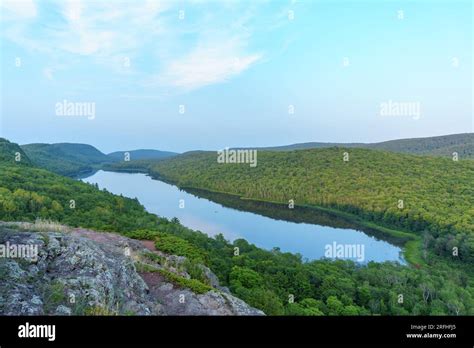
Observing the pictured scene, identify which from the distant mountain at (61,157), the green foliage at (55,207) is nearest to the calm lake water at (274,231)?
the green foliage at (55,207)

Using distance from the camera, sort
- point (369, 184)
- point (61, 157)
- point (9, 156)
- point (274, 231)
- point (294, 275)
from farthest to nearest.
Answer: point (61, 157) → point (369, 184) → point (9, 156) → point (274, 231) → point (294, 275)

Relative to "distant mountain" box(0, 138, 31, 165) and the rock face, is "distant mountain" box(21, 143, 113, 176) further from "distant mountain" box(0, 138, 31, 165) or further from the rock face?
the rock face

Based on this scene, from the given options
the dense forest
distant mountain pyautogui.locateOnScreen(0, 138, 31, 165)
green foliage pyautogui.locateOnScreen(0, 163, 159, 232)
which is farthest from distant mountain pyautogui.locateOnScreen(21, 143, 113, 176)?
the dense forest

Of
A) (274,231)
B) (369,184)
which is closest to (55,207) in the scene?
(274,231)

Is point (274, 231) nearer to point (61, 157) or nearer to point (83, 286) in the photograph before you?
point (83, 286)

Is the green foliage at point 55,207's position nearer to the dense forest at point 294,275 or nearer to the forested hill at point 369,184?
the dense forest at point 294,275
